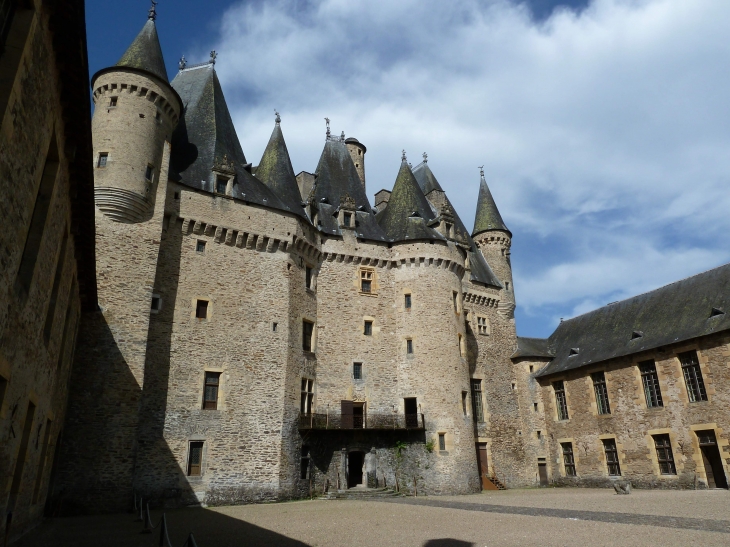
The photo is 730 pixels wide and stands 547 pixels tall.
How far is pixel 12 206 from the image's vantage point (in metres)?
6.00

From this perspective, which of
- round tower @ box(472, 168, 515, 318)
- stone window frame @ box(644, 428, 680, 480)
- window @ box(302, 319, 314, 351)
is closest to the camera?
stone window frame @ box(644, 428, 680, 480)

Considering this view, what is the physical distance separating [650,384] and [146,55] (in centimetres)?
2700

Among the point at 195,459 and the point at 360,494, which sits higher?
the point at 195,459

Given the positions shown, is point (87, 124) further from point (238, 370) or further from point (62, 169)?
point (238, 370)

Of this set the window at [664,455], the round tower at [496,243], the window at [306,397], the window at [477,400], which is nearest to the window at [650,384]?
the window at [664,455]

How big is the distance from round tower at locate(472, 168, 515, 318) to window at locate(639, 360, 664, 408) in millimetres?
9123

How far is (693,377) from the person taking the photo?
22672 millimetres

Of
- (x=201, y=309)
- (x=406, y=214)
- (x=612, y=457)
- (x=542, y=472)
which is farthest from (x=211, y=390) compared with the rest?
(x=612, y=457)

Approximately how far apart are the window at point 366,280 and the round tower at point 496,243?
1023 cm

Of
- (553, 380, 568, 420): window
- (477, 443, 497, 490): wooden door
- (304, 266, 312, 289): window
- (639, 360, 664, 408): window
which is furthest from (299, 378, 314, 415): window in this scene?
(639, 360, 664, 408): window

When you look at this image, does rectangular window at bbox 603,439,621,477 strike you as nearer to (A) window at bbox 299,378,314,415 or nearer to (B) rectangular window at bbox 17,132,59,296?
(A) window at bbox 299,378,314,415

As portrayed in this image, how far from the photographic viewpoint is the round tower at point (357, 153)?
34281mm

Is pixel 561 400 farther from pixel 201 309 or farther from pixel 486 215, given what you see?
pixel 201 309

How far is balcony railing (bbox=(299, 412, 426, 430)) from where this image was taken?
22031 mm
